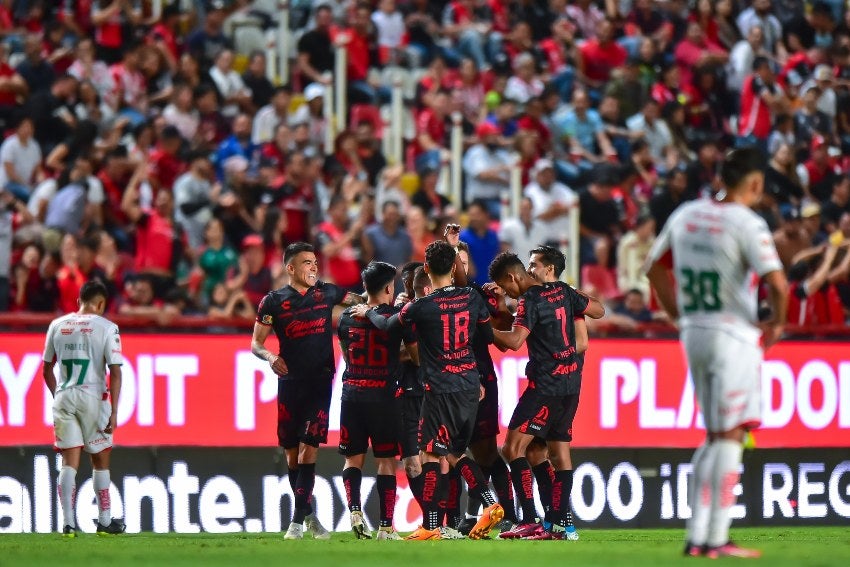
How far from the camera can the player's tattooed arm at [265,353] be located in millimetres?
12180

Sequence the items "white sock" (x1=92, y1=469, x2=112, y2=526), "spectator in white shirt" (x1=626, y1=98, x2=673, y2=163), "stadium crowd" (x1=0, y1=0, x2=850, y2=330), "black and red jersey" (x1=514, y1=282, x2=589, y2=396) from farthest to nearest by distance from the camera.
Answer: "spectator in white shirt" (x1=626, y1=98, x2=673, y2=163) → "stadium crowd" (x1=0, y1=0, x2=850, y2=330) → "white sock" (x1=92, y1=469, x2=112, y2=526) → "black and red jersey" (x1=514, y1=282, x2=589, y2=396)

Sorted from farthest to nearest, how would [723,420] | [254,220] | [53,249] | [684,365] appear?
[254,220], [53,249], [684,365], [723,420]

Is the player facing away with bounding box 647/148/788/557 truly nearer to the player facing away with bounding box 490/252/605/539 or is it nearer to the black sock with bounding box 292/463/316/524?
the player facing away with bounding box 490/252/605/539

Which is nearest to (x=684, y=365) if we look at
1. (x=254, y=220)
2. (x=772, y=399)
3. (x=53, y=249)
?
(x=772, y=399)

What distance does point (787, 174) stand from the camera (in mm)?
21375

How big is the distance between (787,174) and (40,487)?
37.1 feet

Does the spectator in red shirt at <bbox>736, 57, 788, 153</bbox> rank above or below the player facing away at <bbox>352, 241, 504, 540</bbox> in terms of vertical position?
above

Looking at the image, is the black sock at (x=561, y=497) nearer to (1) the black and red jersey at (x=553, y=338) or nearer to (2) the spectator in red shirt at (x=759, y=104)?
(1) the black and red jersey at (x=553, y=338)

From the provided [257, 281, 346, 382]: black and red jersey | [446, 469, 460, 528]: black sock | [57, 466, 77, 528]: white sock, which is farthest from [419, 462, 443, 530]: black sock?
[57, 466, 77, 528]: white sock

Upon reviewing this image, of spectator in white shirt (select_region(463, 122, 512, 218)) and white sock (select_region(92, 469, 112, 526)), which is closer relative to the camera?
white sock (select_region(92, 469, 112, 526))

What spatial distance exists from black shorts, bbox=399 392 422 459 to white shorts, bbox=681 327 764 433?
13.6ft

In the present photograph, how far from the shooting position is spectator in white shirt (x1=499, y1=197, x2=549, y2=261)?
18.6 meters

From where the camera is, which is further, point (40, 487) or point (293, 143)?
point (293, 143)

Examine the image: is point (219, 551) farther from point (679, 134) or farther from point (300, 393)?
point (679, 134)
